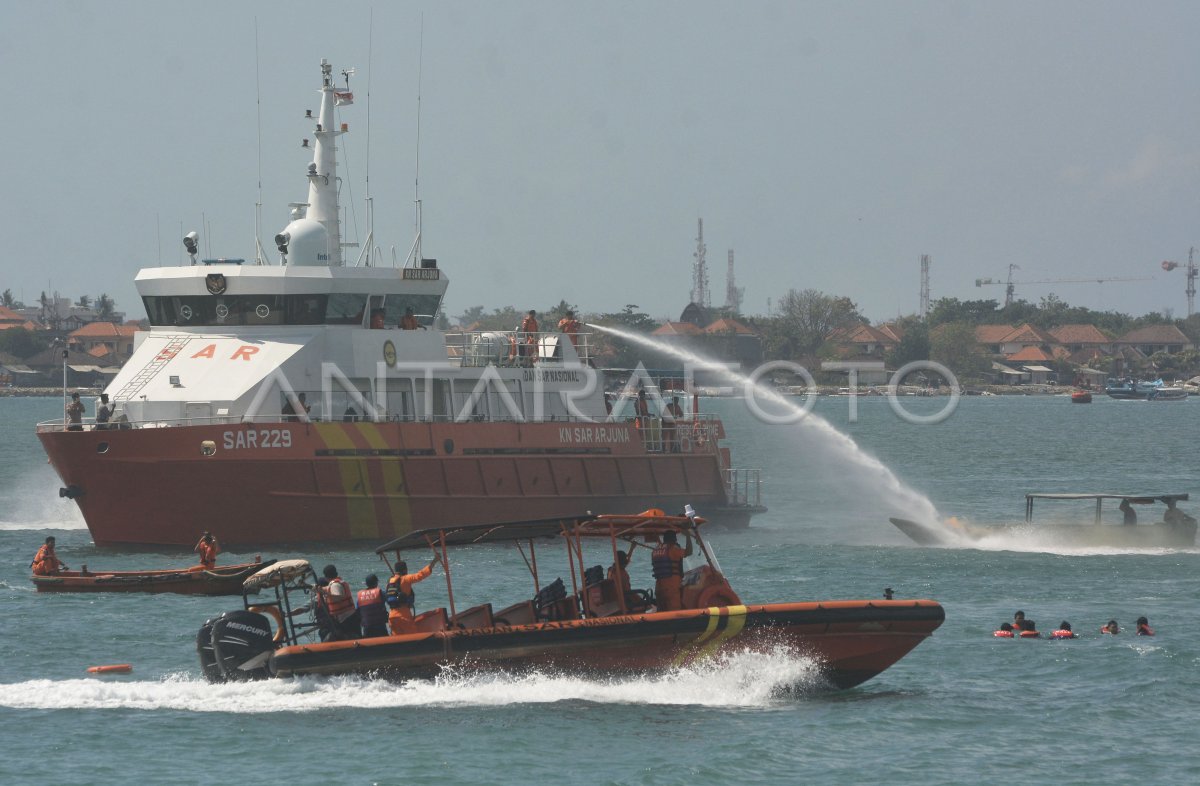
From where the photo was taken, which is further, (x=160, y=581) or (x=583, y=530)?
(x=160, y=581)

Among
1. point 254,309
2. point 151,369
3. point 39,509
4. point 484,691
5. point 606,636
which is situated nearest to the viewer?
point 606,636

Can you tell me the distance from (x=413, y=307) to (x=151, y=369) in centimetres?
609

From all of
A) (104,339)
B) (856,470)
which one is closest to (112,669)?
(856,470)

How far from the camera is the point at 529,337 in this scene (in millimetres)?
41281

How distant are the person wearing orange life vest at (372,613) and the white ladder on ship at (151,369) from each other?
1516cm

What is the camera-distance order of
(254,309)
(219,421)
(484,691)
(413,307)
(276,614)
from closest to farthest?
1. (484,691)
2. (276,614)
3. (219,421)
4. (254,309)
5. (413,307)

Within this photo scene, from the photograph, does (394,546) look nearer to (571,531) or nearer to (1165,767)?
(571,531)

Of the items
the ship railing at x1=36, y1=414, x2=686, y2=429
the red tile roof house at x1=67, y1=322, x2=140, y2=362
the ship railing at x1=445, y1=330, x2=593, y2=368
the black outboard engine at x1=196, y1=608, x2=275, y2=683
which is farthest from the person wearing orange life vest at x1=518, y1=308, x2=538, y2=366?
the red tile roof house at x1=67, y1=322, x2=140, y2=362

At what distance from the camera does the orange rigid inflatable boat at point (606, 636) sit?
2109cm

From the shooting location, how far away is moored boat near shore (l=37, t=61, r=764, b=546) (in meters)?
33.5

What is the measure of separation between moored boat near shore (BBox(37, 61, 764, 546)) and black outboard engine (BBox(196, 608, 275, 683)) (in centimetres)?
1192

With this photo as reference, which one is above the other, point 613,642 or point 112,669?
point 613,642

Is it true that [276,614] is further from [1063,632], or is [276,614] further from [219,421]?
[1063,632]

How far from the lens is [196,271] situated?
119ft
